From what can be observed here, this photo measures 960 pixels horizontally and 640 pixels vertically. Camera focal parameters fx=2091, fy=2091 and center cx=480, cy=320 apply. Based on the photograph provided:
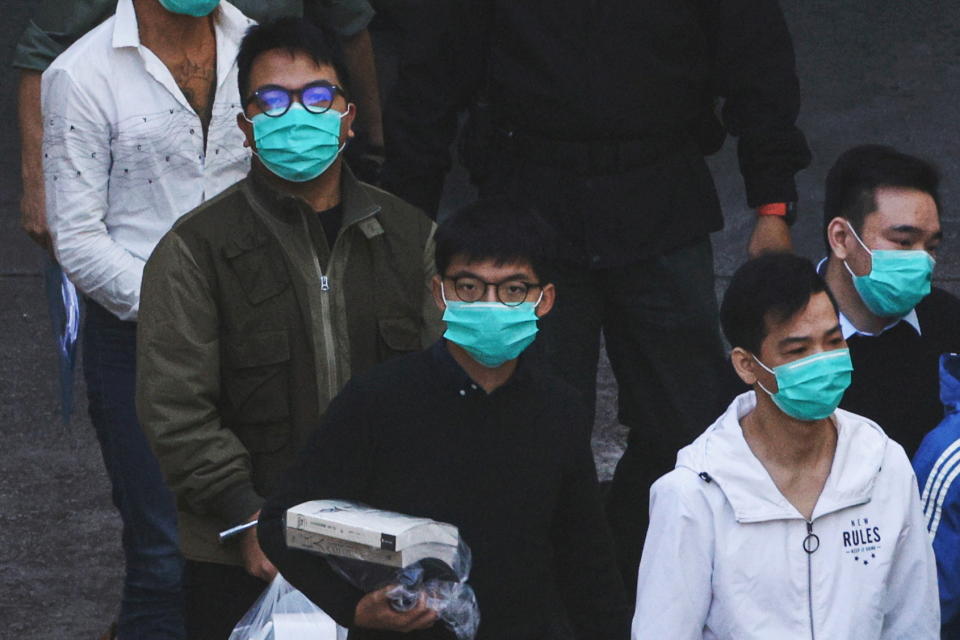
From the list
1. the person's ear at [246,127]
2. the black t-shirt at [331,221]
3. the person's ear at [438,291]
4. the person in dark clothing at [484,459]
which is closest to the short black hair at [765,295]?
the person in dark clothing at [484,459]

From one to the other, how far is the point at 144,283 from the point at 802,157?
5.79 feet

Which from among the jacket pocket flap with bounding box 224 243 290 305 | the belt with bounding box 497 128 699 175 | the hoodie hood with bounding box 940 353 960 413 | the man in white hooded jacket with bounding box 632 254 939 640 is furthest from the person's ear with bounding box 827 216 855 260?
the jacket pocket flap with bounding box 224 243 290 305

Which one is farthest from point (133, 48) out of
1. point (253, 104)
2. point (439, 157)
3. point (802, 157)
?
point (802, 157)

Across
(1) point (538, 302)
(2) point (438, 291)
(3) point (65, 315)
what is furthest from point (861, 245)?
(3) point (65, 315)

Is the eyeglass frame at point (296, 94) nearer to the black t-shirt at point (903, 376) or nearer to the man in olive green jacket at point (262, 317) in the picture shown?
the man in olive green jacket at point (262, 317)

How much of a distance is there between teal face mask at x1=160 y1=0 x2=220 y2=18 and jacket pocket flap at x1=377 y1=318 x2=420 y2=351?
0.88 meters

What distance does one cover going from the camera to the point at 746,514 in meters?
3.51

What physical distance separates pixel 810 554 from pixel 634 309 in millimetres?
1508

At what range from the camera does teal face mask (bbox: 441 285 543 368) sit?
3.75 meters

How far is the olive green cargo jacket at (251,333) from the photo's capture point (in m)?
4.07

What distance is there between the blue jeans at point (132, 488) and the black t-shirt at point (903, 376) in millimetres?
1600

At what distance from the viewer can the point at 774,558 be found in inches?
Answer: 138

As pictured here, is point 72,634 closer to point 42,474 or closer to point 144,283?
point 42,474

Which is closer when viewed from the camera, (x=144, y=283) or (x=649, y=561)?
(x=649, y=561)
